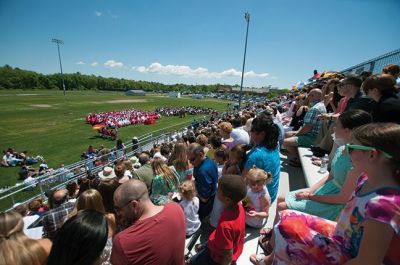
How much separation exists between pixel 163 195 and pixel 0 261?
2595 mm

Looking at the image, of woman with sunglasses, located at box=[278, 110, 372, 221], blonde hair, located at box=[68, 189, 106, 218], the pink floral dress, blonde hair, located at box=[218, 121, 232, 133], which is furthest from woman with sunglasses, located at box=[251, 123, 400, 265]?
blonde hair, located at box=[218, 121, 232, 133]

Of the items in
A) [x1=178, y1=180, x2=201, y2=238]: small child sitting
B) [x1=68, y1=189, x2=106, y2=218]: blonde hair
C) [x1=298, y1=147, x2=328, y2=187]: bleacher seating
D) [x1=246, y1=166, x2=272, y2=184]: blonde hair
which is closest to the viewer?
[x1=68, y1=189, x2=106, y2=218]: blonde hair

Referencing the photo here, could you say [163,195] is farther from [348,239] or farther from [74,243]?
[348,239]

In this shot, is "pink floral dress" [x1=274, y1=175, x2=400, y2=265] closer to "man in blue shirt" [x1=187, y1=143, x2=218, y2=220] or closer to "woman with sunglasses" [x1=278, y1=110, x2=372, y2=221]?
"woman with sunglasses" [x1=278, y1=110, x2=372, y2=221]

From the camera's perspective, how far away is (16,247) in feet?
7.07

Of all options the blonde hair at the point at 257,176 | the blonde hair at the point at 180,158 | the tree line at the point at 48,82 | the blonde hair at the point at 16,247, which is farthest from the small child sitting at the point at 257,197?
the tree line at the point at 48,82

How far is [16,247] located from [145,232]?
1180 millimetres

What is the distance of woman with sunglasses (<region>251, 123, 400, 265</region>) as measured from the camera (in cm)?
148

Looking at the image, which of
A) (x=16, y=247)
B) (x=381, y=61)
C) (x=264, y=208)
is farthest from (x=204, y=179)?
(x=381, y=61)

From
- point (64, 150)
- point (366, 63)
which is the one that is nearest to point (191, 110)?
point (64, 150)

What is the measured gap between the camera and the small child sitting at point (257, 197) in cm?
350

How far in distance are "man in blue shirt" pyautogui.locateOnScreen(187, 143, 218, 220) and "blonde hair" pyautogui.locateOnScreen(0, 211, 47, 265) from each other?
96.1 inches

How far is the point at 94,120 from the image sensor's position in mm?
32125

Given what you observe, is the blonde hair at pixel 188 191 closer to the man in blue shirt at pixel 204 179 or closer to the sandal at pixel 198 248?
the man in blue shirt at pixel 204 179
